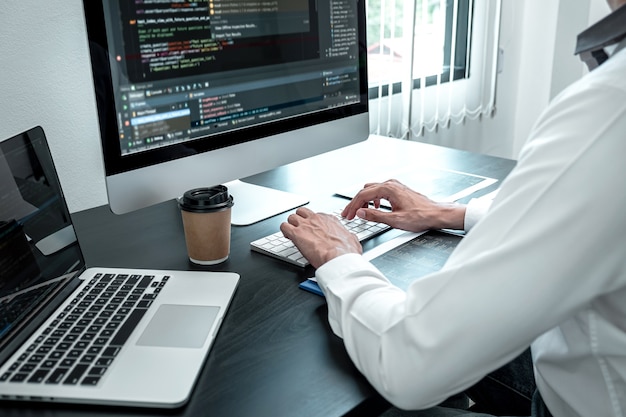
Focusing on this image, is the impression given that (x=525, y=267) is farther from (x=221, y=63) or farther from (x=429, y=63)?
(x=429, y=63)

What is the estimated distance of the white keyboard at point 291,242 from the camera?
3.10 feet

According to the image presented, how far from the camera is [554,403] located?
30.1 inches

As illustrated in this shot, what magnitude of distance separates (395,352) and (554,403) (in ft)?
0.91

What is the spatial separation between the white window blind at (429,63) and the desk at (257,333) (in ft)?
3.25

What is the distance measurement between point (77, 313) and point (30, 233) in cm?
12

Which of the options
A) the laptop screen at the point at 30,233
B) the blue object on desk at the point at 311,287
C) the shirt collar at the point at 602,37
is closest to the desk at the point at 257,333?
the blue object on desk at the point at 311,287

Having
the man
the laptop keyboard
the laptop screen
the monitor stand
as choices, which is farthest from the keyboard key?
the monitor stand

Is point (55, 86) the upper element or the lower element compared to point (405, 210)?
upper

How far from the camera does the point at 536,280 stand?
563mm

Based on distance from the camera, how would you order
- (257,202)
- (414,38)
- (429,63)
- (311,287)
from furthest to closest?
(429,63), (414,38), (257,202), (311,287)

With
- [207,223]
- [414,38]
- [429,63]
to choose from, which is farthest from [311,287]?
[429,63]

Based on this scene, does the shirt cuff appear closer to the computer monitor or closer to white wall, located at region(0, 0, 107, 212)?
the computer monitor

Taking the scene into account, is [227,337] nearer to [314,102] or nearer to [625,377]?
[625,377]

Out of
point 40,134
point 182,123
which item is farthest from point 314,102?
point 40,134
